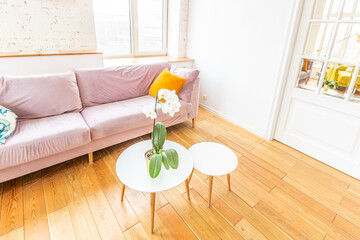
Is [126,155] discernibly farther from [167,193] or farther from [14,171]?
[14,171]

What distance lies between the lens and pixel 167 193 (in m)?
1.63

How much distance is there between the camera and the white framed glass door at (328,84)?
1759 mm

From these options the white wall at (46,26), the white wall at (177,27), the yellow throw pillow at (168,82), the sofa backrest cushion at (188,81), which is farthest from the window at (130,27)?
the sofa backrest cushion at (188,81)

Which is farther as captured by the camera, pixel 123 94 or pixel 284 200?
pixel 123 94

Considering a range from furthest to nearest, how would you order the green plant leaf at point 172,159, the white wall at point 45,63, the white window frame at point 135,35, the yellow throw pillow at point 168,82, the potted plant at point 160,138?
the white window frame at point 135,35
the yellow throw pillow at point 168,82
the white wall at point 45,63
the green plant leaf at point 172,159
the potted plant at point 160,138

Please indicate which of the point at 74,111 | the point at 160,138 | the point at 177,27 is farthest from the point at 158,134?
the point at 177,27

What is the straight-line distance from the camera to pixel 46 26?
2.30 metres

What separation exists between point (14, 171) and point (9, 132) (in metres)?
0.30

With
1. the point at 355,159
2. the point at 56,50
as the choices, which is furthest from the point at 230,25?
the point at 56,50

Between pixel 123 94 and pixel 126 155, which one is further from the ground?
pixel 123 94

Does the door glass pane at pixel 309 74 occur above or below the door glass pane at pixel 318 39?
below

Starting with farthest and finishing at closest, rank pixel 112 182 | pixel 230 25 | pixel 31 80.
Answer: pixel 230 25 < pixel 31 80 < pixel 112 182

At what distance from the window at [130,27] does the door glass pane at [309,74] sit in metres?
Answer: 2.29

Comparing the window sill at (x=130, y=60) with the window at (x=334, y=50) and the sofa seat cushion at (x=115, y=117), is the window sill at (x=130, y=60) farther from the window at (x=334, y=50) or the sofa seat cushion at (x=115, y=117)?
the window at (x=334, y=50)
